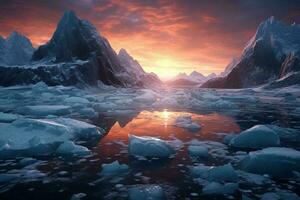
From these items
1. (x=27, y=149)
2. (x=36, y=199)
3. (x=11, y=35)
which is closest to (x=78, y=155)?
(x=27, y=149)

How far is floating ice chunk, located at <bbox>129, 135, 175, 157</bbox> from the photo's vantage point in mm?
10070

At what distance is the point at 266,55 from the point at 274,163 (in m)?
139

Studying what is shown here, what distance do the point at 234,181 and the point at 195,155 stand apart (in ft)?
8.58

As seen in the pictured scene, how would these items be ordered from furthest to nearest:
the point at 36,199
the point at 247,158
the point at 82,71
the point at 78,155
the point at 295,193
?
the point at 82,71 → the point at 78,155 → the point at 247,158 → the point at 295,193 → the point at 36,199

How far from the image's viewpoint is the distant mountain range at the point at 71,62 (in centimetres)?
7388

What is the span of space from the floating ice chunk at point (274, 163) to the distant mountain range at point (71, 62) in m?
68.2

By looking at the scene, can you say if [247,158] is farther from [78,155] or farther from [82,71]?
[82,71]

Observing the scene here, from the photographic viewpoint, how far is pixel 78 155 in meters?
10.1

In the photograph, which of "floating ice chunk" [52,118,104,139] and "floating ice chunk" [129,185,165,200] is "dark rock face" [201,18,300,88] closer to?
"floating ice chunk" [52,118,104,139]

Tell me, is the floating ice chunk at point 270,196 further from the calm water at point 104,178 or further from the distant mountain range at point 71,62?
the distant mountain range at point 71,62

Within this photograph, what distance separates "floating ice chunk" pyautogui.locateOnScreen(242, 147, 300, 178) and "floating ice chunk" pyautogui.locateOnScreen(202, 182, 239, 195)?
1552 mm

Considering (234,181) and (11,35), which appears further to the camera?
(11,35)

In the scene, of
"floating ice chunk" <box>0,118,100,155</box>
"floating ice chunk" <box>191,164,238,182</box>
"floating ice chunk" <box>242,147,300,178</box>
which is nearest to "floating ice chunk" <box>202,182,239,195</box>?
"floating ice chunk" <box>191,164,238,182</box>

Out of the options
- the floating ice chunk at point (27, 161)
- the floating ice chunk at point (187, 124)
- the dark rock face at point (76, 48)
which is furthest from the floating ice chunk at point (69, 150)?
the dark rock face at point (76, 48)
